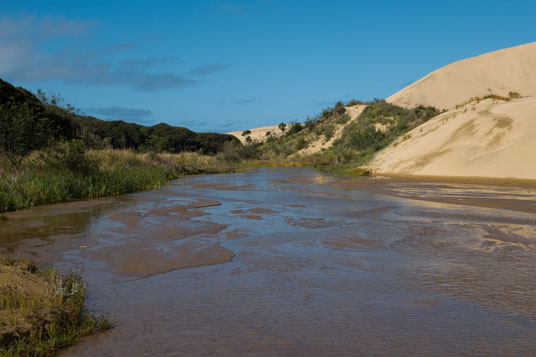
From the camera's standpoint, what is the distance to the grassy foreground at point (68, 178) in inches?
435

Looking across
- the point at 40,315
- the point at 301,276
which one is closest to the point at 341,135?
the point at 301,276

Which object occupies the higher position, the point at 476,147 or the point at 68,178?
the point at 476,147

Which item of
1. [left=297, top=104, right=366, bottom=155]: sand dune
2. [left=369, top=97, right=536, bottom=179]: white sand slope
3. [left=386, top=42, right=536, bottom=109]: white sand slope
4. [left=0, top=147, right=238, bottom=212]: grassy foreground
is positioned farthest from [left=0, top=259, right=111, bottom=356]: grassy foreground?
[left=386, top=42, right=536, bottom=109]: white sand slope

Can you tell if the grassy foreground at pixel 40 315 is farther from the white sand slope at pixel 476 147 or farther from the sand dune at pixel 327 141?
the sand dune at pixel 327 141

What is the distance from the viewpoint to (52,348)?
10.1ft

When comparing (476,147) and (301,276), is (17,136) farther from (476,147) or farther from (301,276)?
(476,147)

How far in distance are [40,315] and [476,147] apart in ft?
61.5

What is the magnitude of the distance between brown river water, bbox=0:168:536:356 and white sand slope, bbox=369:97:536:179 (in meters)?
7.34

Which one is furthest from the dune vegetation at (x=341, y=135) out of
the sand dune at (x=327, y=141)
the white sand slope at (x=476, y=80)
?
the white sand slope at (x=476, y=80)

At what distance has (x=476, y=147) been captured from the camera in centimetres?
1866

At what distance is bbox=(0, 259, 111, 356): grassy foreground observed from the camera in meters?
3.07

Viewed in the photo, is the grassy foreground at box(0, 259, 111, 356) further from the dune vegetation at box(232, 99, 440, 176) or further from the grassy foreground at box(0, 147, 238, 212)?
the dune vegetation at box(232, 99, 440, 176)

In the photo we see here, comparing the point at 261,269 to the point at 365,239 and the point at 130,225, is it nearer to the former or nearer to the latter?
the point at 365,239

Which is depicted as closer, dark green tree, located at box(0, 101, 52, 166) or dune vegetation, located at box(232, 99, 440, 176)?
dark green tree, located at box(0, 101, 52, 166)
